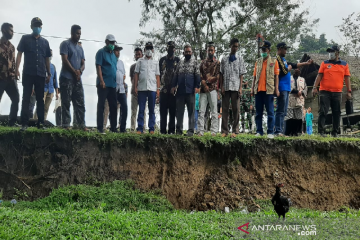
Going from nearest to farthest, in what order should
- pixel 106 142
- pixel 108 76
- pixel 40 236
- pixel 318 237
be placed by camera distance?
pixel 40 236 → pixel 318 237 → pixel 106 142 → pixel 108 76

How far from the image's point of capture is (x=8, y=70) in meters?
9.42

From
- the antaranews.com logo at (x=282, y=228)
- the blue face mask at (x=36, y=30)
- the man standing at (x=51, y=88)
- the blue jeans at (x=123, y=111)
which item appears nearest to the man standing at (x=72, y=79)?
the blue face mask at (x=36, y=30)

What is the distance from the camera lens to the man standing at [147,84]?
9.32 m

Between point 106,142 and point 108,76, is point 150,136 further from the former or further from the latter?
point 108,76

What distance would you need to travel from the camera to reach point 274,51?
1964 centimetres

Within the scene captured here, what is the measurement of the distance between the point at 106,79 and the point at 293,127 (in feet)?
19.1

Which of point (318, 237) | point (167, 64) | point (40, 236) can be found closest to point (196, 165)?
point (167, 64)

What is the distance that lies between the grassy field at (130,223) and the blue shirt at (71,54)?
10.2 ft

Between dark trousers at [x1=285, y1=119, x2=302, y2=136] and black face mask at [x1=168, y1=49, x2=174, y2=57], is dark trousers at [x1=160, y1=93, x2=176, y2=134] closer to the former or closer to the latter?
black face mask at [x1=168, y1=49, x2=174, y2=57]

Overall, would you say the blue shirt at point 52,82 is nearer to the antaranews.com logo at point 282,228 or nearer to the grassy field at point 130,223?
the grassy field at point 130,223

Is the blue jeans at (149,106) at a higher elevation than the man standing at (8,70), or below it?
below

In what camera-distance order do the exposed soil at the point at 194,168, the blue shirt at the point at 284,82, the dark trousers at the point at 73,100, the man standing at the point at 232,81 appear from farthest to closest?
1. the blue shirt at the point at 284,82
2. the man standing at the point at 232,81
3. the dark trousers at the point at 73,100
4. the exposed soil at the point at 194,168

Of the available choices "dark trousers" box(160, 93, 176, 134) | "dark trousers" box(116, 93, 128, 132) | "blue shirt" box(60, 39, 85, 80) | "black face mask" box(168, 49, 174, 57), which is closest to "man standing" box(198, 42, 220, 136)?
"dark trousers" box(160, 93, 176, 134)

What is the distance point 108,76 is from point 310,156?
576cm
